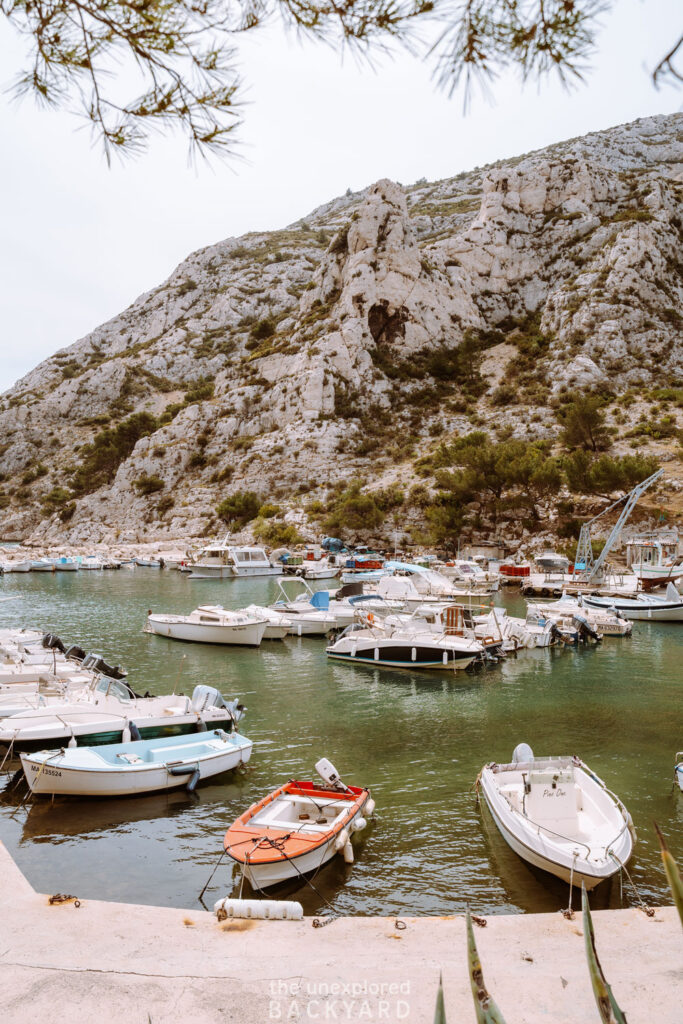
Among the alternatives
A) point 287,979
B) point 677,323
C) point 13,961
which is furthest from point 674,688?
point 677,323

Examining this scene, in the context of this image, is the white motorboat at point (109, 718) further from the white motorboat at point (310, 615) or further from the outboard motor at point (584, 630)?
the outboard motor at point (584, 630)

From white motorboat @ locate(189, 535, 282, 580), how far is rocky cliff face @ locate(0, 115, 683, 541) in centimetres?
1604

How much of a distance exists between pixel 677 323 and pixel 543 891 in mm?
90645

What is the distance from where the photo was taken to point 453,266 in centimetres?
9606

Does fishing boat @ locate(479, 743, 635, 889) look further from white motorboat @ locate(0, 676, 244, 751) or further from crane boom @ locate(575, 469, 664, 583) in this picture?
crane boom @ locate(575, 469, 664, 583)

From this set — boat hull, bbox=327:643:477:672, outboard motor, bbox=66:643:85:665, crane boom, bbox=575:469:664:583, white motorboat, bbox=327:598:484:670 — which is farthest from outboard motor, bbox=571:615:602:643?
outboard motor, bbox=66:643:85:665

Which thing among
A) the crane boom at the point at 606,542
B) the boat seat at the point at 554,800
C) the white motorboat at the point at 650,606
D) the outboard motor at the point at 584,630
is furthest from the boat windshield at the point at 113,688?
the crane boom at the point at 606,542

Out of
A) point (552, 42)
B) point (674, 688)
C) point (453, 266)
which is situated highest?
point (453, 266)

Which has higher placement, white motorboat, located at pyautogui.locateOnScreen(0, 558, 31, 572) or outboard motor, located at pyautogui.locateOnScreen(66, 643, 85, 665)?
white motorboat, located at pyautogui.locateOnScreen(0, 558, 31, 572)

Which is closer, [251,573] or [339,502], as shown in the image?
[251,573]

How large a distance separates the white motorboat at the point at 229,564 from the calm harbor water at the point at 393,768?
26400mm

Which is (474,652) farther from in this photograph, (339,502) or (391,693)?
(339,502)

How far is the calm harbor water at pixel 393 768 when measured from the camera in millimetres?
9336

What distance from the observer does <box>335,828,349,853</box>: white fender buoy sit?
9.84 m
